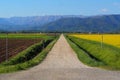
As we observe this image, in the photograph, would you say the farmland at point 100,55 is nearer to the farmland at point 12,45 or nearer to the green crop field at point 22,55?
the green crop field at point 22,55

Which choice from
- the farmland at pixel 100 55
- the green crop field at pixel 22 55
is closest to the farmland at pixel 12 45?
the green crop field at pixel 22 55

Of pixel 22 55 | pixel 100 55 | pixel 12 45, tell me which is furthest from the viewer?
pixel 12 45

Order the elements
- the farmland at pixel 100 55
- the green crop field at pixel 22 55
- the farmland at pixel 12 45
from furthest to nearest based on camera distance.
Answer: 1. the farmland at pixel 12 45
2. the farmland at pixel 100 55
3. the green crop field at pixel 22 55

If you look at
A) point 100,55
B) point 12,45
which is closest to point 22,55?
point 100,55

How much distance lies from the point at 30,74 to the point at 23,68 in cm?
316

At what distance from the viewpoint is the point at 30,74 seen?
19188 millimetres

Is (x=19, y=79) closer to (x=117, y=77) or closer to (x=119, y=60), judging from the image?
(x=117, y=77)

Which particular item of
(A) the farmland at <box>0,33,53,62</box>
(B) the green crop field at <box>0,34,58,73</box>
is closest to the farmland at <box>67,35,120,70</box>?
(B) the green crop field at <box>0,34,58,73</box>

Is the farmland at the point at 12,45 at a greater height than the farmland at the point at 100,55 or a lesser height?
lesser

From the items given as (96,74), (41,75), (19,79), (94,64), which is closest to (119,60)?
(94,64)

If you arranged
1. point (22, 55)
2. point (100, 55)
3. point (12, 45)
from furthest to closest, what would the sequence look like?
point (12, 45) → point (100, 55) → point (22, 55)

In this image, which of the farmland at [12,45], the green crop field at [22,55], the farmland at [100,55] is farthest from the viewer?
the farmland at [12,45]

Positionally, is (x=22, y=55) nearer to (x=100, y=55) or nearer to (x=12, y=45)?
(x=100, y=55)

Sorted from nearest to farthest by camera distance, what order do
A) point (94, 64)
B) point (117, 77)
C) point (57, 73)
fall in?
point (117, 77)
point (57, 73)
point (94, 64)
